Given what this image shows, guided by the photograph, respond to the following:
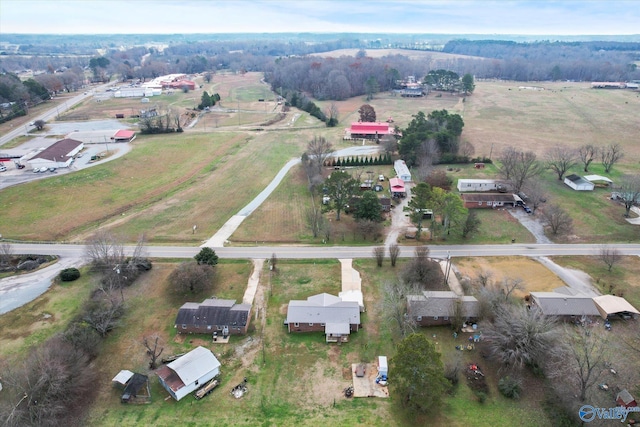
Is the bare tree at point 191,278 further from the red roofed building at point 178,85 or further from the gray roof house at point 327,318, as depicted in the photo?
the red roofed building at point 178,85

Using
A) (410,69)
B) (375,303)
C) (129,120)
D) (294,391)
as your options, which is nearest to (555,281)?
(375,303)

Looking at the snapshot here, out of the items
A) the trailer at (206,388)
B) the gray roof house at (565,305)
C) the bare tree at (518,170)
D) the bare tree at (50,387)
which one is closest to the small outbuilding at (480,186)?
the bare tree at (518,170)

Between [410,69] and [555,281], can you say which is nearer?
[555,281]

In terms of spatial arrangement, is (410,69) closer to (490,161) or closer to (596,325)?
(490,161)

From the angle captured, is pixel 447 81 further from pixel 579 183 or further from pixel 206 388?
pixel 206 388

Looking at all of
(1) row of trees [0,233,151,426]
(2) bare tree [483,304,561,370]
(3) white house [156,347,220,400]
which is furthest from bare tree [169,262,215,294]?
(2) bare tree [483,304,561,370]

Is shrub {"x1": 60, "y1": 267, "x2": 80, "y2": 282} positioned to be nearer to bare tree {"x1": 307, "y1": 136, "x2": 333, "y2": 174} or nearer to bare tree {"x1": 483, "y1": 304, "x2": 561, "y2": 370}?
bare tree {"x1": 307, "y1": 136, "x2": 333, "y2": 174}
